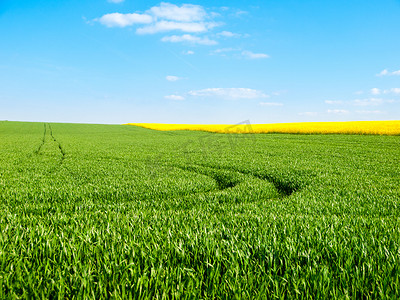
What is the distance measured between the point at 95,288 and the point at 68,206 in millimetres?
4781

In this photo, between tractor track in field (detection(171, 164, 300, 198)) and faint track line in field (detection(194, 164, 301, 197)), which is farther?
tractor track in field (detection(171, 164, 300, 198))

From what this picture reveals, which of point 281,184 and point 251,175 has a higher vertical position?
point 251,175

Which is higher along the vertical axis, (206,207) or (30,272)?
(30,272)

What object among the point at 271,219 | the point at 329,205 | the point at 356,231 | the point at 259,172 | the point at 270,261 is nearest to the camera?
the point at 270,261

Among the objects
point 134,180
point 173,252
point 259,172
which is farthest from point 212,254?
point 259,172

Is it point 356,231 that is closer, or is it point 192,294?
point 192,294

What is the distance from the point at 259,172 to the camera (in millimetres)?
11977

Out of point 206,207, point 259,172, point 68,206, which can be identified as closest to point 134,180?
point 68,206

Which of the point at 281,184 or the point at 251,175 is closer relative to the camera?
the point at 281,184

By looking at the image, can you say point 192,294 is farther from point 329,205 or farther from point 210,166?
point 210,166

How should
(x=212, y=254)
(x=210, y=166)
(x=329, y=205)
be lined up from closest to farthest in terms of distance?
(x=212, y=254) < (x=329, y=205) < (x=210, y=166)

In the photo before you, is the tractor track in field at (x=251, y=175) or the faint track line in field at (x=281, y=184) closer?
the faint track line in field at (x=281, y=184)

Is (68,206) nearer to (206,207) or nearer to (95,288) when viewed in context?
(206,207)

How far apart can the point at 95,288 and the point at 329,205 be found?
5974 mm
